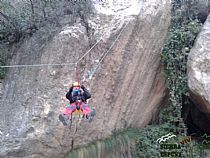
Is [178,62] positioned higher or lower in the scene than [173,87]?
higher

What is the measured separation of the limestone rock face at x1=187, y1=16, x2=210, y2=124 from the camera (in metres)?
5.37

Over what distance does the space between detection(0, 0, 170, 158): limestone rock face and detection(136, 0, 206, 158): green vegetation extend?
0.67ft

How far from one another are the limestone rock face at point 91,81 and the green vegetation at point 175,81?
0.67 ft

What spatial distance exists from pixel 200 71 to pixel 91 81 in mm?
1888


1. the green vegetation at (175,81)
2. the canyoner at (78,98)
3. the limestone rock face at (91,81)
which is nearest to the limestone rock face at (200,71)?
the green vegetation at (175,81)

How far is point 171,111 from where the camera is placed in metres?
6.03

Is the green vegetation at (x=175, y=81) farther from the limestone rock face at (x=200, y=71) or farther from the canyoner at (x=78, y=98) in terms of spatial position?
the canyoner at (x=78, y=98)

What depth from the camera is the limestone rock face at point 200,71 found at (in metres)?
5.37

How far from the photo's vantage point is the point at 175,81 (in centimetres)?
588

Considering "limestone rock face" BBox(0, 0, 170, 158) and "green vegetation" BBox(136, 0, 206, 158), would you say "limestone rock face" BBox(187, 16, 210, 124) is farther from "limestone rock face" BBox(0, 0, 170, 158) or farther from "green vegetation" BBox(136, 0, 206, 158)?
"limestone rock face" BBox(0, 0, 170, 158)

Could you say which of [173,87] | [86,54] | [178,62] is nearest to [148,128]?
[173,87]

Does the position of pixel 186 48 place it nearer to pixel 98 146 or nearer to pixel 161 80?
pixel 161 80

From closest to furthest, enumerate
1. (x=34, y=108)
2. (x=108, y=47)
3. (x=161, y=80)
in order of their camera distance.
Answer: (x=34, y=108) → (x=108, y=47) → (x=161, y=80)

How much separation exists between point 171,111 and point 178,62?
94 centimetres
